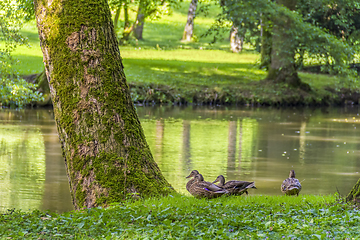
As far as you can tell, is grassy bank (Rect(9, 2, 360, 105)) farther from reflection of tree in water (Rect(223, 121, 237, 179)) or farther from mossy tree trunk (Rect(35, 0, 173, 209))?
mossy tree trunk (Rect(35, 0, 173, 209))

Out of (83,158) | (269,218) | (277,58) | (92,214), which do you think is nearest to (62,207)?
(83,158)

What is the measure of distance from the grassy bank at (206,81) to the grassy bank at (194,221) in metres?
25.5

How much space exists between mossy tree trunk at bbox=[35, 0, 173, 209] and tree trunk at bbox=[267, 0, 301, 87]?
24.4 m

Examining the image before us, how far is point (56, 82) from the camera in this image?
9125mm

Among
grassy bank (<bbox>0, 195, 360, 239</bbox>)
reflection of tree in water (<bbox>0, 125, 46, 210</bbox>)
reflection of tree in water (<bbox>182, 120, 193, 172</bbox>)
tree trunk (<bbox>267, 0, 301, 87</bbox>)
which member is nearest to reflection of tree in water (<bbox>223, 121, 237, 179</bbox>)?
reflection of tree in water (<bbox>182, 120, 193, 172</bbox>)

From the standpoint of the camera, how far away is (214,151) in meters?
17.8

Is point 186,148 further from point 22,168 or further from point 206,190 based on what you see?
point 206,190

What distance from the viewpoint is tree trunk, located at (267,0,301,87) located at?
33219mm

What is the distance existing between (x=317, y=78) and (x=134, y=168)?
Answer: 34.2 metres

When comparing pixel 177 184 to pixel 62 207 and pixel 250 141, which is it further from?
pixel 250 141

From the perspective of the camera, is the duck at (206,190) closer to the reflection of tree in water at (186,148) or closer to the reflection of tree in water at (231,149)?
the reflection of tree in water at (231,149)

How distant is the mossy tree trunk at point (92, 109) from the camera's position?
8820 millimetres

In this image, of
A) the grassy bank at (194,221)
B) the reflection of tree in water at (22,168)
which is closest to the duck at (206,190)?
the grassy bank at (194,221)

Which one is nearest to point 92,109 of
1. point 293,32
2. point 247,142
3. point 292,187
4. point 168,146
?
point 292,187
